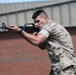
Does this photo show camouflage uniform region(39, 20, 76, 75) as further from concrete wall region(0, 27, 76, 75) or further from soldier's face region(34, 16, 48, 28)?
concrete wall region(0, 27, 76, 75)

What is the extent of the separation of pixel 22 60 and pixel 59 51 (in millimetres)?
5990

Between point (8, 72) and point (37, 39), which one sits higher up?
point (37, 39)

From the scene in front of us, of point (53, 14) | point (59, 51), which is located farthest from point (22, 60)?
point (59, 51)

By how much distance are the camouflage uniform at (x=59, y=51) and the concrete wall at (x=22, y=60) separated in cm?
583

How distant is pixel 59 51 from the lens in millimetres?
4258

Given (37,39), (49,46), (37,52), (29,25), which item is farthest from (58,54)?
(37,52)

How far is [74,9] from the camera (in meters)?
10.4

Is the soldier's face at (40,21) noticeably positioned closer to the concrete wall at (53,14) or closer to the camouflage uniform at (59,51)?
the camouflage uniform at (59,51)

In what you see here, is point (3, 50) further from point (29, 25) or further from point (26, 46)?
point (29, 25)

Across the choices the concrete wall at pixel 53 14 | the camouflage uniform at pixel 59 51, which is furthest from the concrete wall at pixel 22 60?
the camouflage uniform at pixel 59 51

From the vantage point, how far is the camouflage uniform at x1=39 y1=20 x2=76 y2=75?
166 inches

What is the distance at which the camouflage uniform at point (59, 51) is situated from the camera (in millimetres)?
4207

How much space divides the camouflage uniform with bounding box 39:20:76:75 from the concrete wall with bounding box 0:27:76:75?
5831 mm

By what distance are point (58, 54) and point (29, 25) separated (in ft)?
2.68
